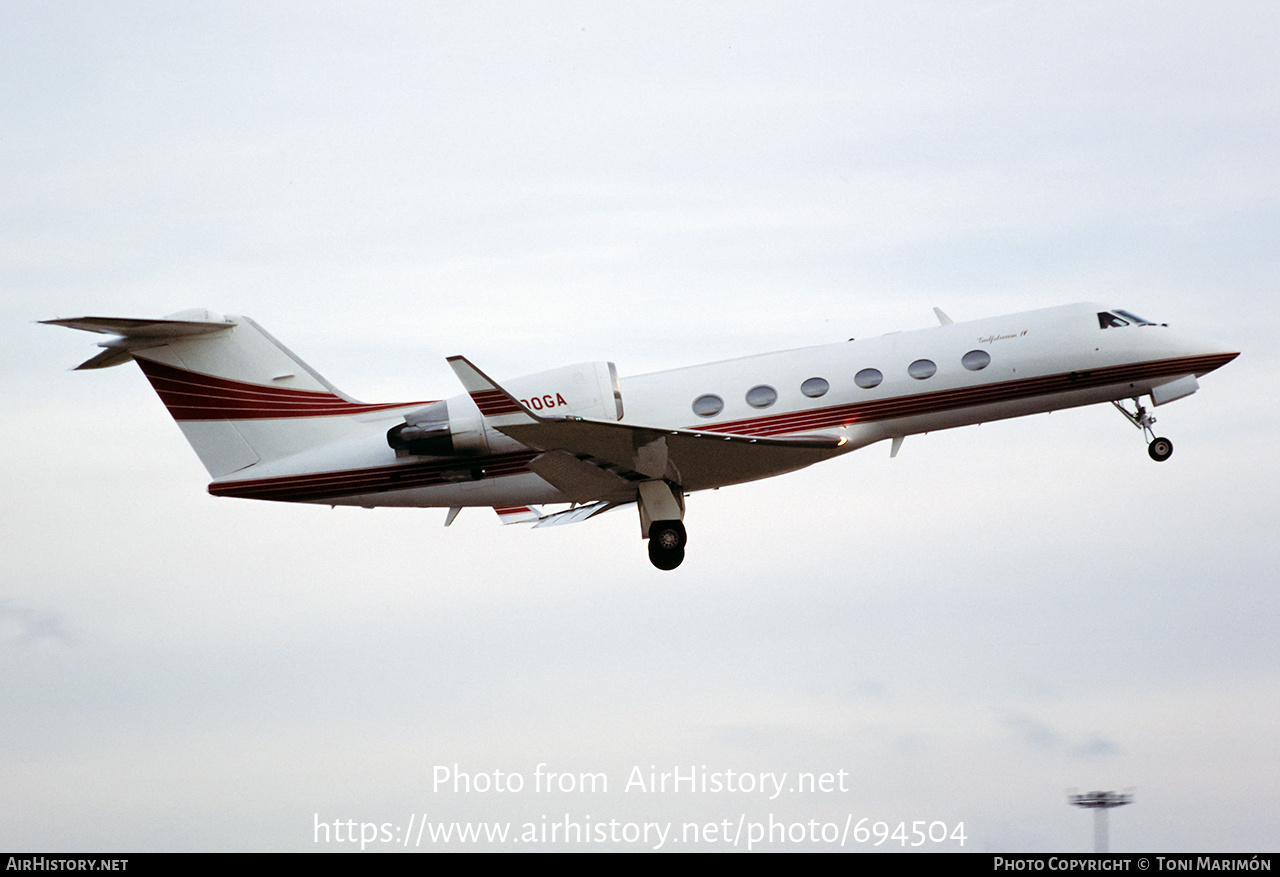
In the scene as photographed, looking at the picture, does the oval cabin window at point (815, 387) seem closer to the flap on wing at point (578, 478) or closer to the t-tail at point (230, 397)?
the flap on wing at point (578, 478)

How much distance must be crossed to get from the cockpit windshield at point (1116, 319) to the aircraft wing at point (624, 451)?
4200 mm

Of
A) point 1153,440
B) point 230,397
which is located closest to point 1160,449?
point 1153,440

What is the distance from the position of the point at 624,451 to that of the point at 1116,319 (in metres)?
7.47

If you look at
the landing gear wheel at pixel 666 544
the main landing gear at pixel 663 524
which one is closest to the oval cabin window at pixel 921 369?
the main landing gear at pixel 663 524

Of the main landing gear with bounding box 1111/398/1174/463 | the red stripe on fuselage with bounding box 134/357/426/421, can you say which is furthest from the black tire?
the red stripe on fuselage with bounding box 134/357/426/421

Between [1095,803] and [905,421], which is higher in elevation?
[905,421]

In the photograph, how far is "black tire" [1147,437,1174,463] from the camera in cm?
2072

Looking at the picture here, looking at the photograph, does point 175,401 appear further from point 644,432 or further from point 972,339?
point 972,339

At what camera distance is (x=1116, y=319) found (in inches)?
804

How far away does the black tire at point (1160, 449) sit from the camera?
20.7 metres

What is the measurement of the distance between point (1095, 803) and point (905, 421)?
218 inches

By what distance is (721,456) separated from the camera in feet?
62.4

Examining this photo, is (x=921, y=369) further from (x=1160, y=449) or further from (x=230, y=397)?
(x=230, y=397)
